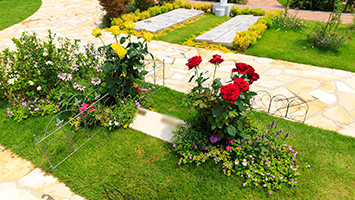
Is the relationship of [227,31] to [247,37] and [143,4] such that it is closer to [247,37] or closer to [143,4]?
[247,37]

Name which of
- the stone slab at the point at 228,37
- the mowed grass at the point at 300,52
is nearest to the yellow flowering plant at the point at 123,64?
the stone slab at the point at 228,37

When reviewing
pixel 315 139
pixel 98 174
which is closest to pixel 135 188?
pixel 98 174

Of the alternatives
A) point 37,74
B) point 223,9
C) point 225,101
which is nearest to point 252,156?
point 225,101

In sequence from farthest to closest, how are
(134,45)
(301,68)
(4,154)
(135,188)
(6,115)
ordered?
(301,68), (6,115), (134,45), (4,154), (135,188)

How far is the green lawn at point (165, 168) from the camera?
2904mm

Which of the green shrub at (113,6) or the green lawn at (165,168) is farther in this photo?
the green shrub at (113,6)

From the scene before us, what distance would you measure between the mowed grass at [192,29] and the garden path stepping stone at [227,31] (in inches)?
24.7

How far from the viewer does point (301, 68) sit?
20.0 feet

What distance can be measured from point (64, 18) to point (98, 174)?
33.1 feet

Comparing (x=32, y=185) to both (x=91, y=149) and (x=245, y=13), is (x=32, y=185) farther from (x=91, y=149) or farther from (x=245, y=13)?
(x=245, y=13)

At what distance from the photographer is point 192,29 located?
9.26 metres

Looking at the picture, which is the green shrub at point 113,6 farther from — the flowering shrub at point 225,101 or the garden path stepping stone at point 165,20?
the flowering shrub at point 225,101

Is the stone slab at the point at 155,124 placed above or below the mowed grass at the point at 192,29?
below

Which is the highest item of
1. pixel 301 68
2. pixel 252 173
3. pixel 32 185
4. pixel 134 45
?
pixel 134 45
